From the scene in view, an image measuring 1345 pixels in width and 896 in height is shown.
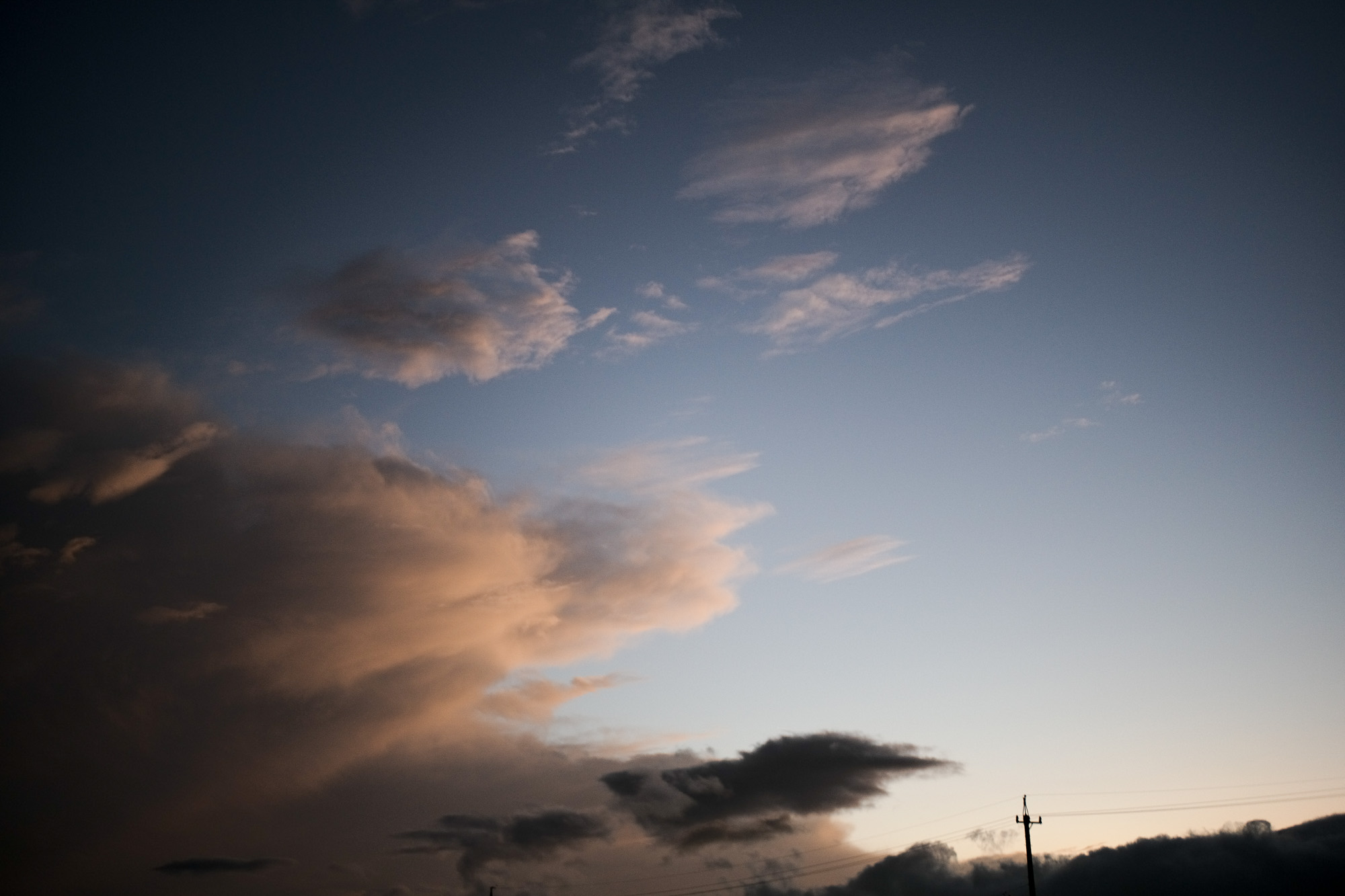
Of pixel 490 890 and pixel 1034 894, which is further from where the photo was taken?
pixel 490 890

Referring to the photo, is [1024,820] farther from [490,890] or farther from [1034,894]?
[490,890]

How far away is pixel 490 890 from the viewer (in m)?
124

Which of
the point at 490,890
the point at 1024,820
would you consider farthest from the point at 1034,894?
the point at 490,890

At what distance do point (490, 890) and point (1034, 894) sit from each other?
80.3 m

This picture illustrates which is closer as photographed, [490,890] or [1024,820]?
[1024,820]

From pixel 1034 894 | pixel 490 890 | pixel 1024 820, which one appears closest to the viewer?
pixel 1034 894

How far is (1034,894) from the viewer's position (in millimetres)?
71062

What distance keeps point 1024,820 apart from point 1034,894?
8593mm

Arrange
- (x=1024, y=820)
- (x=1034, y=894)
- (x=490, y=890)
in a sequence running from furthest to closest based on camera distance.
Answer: (x=490, y=890) → (x=1024, y=820) → (x=1034, y=894)

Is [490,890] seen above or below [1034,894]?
below

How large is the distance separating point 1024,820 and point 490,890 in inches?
3074

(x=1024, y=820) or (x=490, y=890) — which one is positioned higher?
(x=1024, y=820)
